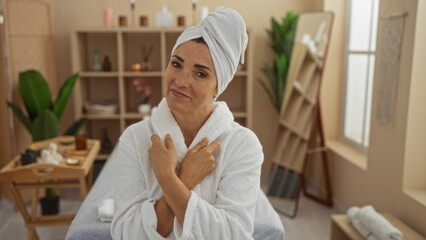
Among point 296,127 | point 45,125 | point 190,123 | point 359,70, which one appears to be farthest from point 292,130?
point 190,123

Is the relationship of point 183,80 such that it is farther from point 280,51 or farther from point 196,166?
point 280,51

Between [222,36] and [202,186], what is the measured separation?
0.40 meters

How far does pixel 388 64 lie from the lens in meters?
2.55

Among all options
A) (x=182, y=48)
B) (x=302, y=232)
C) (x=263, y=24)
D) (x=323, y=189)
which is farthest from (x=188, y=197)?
(x=263, y=24)

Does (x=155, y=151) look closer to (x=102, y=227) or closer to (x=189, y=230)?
(x=189, y=230)

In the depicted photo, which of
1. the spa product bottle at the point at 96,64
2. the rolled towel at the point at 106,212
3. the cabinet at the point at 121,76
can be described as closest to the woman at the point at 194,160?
the rolled towel at the point at 106,212

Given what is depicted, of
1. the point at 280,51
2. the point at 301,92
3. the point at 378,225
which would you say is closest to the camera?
the point at 378,225

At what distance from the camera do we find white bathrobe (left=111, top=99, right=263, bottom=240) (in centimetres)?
103

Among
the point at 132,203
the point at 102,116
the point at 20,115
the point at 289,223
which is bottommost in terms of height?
the point at 289,223

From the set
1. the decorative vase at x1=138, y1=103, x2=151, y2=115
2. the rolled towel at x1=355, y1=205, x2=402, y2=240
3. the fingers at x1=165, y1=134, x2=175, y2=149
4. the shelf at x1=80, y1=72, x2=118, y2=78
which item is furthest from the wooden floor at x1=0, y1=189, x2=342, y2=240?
the fingers at x1=165, y1=134, x2=175, y2=149

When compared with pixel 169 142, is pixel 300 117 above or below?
below

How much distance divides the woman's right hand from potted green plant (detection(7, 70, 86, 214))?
7.39ft

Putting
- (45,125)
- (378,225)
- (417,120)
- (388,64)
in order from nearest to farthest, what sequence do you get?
(378,225) → (417,120) → (388,64) → (45,125)

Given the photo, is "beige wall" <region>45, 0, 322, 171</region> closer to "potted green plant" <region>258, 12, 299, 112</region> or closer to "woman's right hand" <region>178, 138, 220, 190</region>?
"potted green plant" <region>258, 12, 299, 112</region>
